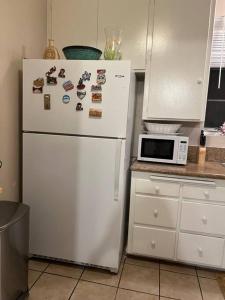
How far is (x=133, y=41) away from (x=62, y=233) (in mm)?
1791

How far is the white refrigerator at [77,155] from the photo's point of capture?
1789 mm

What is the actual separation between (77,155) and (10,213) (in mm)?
639

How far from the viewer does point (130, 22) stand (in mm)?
2182

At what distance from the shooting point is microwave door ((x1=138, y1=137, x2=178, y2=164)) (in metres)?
2.18

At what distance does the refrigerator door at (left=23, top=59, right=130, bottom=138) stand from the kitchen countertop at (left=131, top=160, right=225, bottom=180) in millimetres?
420

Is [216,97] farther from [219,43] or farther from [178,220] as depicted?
[178,220]

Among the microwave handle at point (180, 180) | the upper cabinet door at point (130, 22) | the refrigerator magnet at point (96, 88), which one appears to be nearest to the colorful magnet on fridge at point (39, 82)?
the refrigerator magnet at point (96, 88)

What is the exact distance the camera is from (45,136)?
191cm

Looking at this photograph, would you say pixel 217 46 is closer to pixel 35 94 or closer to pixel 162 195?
pixel 162 195

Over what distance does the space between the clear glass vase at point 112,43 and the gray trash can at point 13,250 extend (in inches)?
50.9

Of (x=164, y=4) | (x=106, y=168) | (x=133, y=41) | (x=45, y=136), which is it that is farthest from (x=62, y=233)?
(x=164, y=4)

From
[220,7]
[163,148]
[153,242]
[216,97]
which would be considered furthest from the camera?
[216,97]

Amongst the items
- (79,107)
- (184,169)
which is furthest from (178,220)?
(79,107)

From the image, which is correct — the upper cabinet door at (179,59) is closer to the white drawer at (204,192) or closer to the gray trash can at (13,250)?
the white drawer at (204,192)
